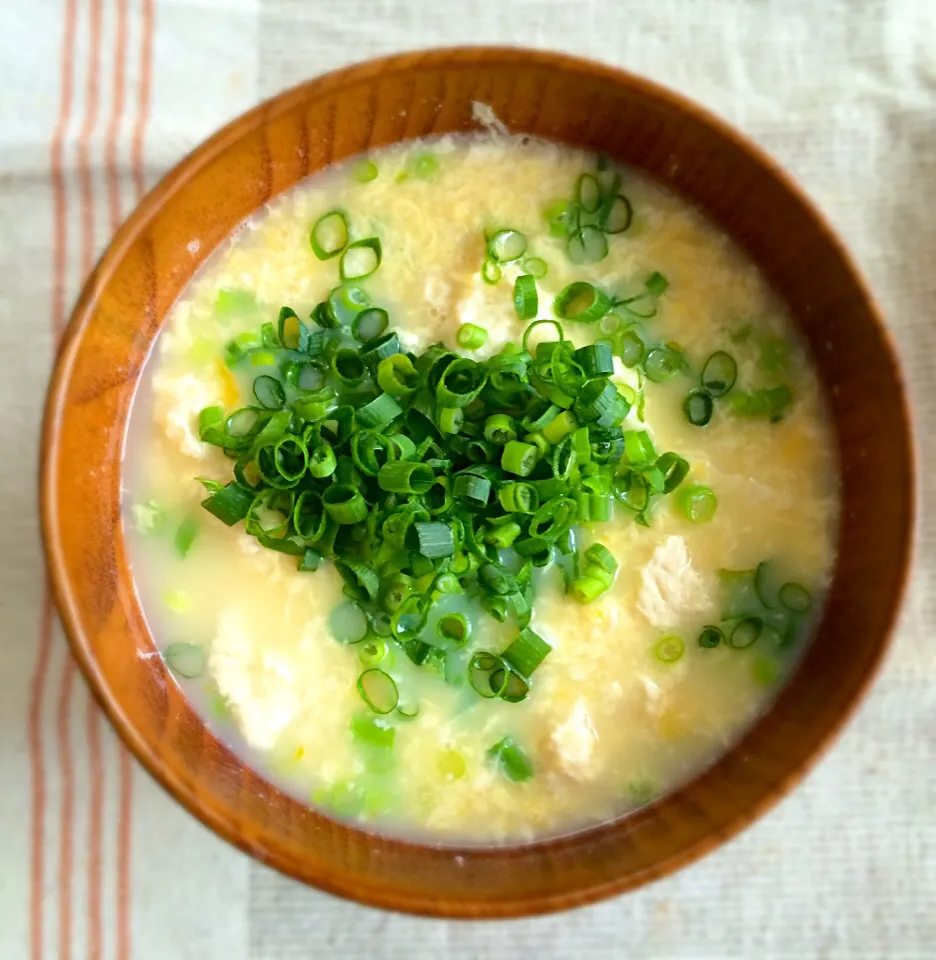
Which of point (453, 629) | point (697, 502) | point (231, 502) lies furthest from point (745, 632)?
point (231, 502)

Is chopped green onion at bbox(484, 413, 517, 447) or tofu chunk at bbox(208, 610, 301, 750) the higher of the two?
chopped green onion at bbox(484, 413, 517, 447)

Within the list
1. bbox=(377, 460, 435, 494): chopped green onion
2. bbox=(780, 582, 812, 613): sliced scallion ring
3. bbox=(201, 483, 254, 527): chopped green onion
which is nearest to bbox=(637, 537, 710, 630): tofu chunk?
bbox=(780, 582, 812, 613): sliced scallion ring

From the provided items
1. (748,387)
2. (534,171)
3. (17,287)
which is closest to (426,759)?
(748,387)

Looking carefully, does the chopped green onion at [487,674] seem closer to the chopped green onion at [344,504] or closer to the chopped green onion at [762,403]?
the chopped green onion at [344,504]

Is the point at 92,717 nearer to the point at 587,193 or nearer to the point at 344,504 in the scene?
the point at 344,504

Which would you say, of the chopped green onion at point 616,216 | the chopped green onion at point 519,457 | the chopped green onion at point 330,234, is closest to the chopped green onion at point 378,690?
the chopped green onion at point 519,457

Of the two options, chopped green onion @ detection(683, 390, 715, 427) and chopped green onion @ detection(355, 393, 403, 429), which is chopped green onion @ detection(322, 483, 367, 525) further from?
chopped green onion @ detection(683, 390, 715, 427)
